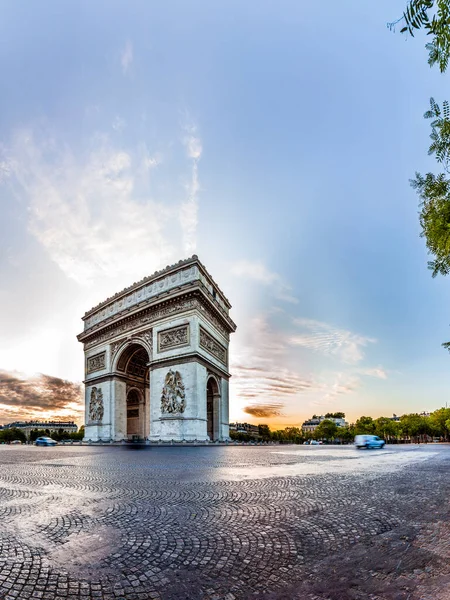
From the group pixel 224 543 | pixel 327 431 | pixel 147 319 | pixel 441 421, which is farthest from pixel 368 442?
pixel 327 431

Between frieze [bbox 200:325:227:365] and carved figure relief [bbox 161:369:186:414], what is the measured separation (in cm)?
310

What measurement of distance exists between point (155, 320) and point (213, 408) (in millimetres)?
9305

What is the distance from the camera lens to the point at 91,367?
125 ft

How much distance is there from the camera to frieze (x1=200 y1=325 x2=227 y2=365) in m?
29.6

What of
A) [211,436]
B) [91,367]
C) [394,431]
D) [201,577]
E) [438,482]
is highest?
[91,367]

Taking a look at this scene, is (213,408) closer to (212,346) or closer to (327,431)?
(212,346)

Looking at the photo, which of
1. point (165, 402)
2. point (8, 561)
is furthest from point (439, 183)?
point (165, 402)

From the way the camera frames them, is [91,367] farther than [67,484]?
Yes

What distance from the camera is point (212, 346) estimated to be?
105 ft

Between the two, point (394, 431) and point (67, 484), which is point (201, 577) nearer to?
point (67, 484)

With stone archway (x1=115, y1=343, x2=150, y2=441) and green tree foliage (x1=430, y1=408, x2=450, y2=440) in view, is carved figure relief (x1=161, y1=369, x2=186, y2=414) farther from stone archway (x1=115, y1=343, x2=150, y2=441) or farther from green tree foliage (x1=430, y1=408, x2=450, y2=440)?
green tree foliage (x1=430, y1=408, x2=450, y2=440)

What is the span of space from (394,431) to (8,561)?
293 feet

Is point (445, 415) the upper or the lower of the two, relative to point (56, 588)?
lower

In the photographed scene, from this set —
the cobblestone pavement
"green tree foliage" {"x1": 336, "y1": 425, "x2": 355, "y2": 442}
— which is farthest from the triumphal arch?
"green tree foliage" {"x1": 336, "y1": 425, "x2": 355, "y2": 442}
